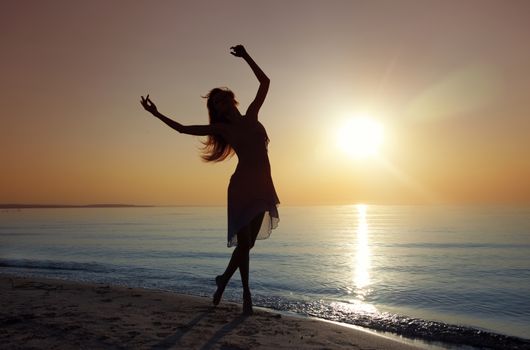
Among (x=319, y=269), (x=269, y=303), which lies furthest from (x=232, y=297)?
(x=319, y=269)

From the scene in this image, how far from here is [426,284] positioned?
42.1 feet

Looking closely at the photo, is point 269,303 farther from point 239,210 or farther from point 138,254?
point 138,254

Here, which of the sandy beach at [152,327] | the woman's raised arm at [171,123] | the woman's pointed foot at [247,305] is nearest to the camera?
the sandy beach at [152,327]

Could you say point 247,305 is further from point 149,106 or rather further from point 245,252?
point 149,106

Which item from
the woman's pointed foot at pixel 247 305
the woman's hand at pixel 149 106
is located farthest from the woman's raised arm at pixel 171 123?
the woman's pointed foot at pixel 247 305

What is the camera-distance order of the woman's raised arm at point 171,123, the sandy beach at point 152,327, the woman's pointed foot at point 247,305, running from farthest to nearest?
the woman's pointed foot at point 247,305
the woman's raised arm at point 171,123
the sandy beach at point 152,327

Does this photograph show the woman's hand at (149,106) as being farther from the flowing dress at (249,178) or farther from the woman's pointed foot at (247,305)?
the woman's pointed foot at (247,305)

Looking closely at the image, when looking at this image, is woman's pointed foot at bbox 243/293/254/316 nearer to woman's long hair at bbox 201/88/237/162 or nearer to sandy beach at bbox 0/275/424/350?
sandy beach at bbox 0/275/424/350

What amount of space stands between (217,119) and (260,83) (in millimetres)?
777

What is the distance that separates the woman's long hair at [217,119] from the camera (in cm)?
543

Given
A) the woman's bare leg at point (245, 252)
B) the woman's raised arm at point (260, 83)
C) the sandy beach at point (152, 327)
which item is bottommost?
the sandy beach at point (152, 327)

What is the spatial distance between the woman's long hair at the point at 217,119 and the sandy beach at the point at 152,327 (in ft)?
7.10

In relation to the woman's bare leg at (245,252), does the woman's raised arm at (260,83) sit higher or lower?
higher

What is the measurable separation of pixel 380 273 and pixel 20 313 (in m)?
13.2
